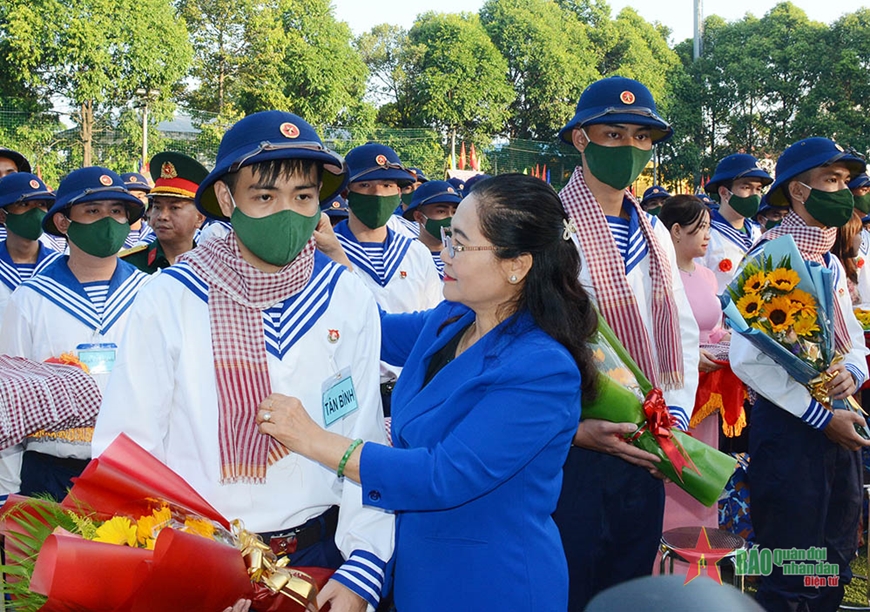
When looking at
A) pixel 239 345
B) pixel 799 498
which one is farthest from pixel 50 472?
pixel 799 498

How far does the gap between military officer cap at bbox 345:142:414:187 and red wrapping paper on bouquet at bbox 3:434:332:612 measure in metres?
3.99

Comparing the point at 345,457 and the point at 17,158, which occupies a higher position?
the point at 17,158

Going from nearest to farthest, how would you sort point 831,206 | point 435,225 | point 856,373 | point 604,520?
point 604,520, point 856,373, point 831,206, point 435,225

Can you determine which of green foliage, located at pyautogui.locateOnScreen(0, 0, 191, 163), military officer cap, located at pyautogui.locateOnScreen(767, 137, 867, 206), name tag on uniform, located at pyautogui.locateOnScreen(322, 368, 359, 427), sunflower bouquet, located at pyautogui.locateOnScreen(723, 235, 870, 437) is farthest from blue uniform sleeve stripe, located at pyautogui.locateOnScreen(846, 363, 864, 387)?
green foliage, located at pyautogui.locateOnScreen(0, 0, 191, 163)

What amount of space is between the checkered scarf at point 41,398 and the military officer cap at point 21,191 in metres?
3.08

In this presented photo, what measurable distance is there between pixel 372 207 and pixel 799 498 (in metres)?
3.38

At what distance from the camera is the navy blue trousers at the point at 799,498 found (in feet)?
13.3

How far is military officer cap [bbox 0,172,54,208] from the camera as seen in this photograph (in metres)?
5.85

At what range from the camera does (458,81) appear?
47.7 meters

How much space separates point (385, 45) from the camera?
55281 millimetres

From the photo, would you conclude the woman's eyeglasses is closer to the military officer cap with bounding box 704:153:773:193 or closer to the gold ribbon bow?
the gold ribbon bow

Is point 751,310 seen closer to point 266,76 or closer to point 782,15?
point 266,76

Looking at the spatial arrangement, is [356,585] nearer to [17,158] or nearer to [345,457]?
[345,457]

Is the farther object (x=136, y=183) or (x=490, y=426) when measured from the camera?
(x=136, y=183)
